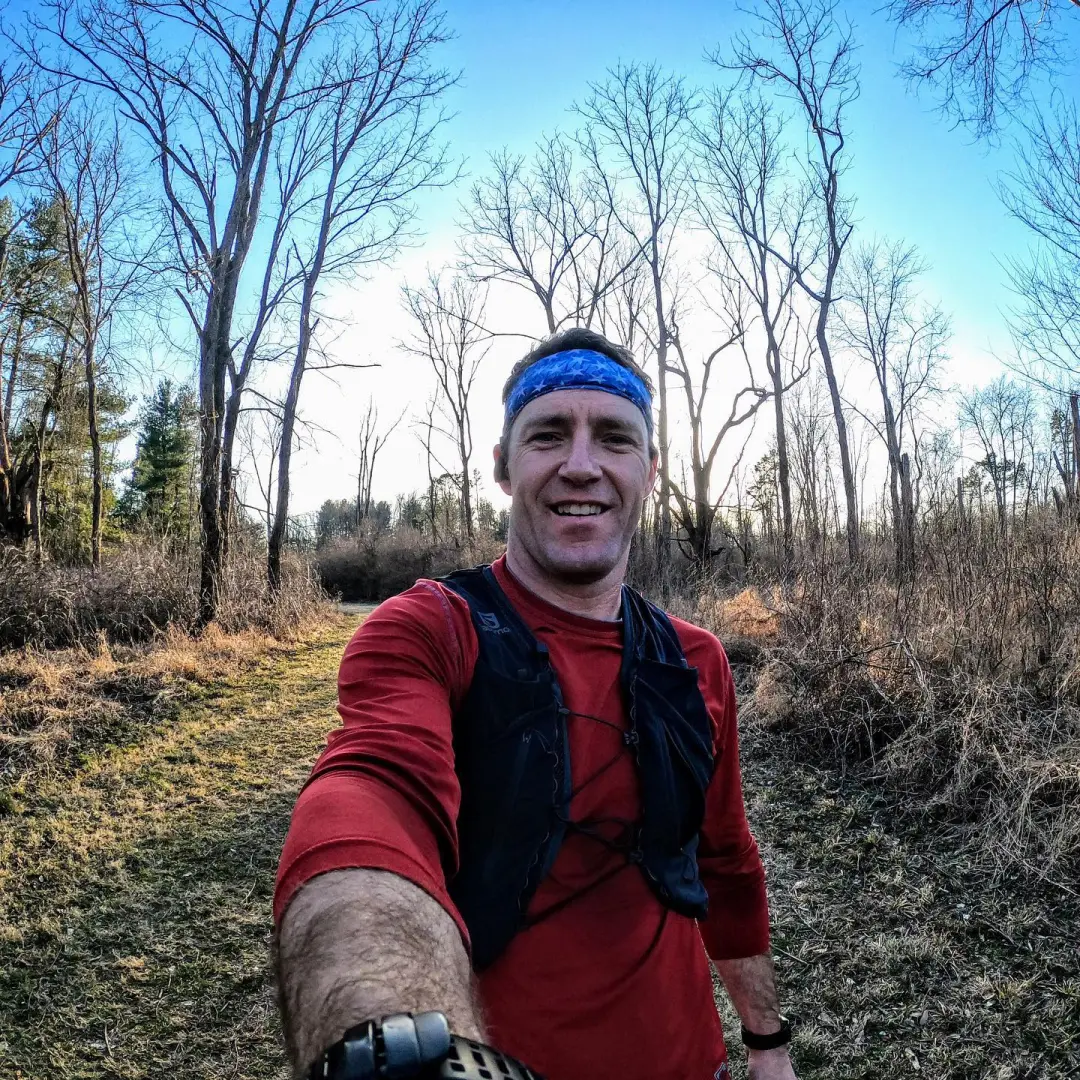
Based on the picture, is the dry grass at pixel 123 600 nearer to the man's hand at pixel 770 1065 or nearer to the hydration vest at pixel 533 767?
the hydration vest at pixel 533 767

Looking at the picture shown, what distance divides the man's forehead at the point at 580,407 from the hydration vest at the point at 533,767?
0.40 meters

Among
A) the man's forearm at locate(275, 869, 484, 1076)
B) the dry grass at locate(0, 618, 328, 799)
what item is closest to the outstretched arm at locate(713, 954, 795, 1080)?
the man's forearm at locate(275, 869, 484, 1076)

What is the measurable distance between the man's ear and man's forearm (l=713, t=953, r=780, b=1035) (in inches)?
47.8

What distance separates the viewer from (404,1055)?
0.54 m

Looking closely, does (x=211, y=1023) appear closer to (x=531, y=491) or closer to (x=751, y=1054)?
(x=751, y=1054)

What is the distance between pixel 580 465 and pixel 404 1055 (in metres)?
1.13

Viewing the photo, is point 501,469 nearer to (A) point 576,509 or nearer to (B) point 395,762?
(A) point 576,509

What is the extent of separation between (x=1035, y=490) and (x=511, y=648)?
22.3 ft

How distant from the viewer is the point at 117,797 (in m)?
4.56

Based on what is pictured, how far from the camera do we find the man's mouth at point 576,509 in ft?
4.87

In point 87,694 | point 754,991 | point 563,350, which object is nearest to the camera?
point 754,991

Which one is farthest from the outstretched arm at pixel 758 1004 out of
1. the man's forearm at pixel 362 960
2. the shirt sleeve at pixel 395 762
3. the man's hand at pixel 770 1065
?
the man's forearm at pixel 362 960

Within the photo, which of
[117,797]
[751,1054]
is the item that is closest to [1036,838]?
[751,1054]

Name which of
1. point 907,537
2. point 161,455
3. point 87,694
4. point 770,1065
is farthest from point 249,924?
point 161,455
